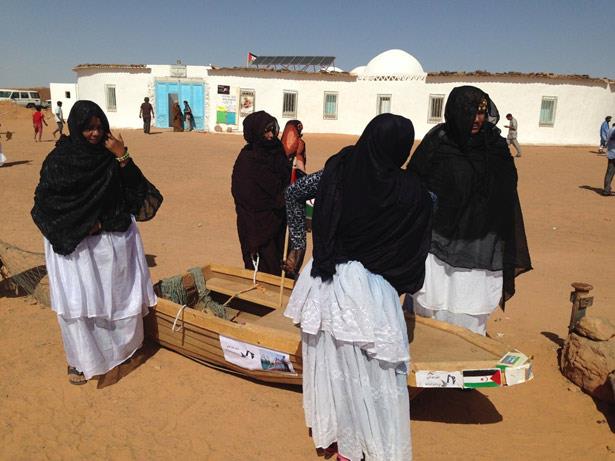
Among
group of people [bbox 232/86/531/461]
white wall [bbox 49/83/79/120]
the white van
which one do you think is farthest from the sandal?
the white van

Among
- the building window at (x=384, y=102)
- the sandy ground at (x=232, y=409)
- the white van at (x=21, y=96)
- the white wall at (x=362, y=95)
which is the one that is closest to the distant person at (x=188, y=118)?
the white wall at (x=362, y=95)

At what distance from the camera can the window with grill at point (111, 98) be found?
2270cm

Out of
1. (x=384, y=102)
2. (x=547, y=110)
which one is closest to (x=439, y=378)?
(x=384, y=102)

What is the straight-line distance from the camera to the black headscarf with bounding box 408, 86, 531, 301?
2.86m

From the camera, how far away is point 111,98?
74.8 ft

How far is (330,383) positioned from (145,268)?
167 centimetres

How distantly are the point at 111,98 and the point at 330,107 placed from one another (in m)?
10.00

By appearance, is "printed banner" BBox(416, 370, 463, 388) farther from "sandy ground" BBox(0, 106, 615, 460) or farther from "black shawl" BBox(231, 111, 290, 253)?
"black shawl" BBox(231, 111, 290, 253)

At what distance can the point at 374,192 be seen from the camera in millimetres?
2094

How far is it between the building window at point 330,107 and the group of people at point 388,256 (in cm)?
1925

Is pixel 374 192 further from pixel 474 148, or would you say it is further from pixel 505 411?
pixel 505 411

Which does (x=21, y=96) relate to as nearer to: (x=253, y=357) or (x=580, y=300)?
(x=253, y=357)

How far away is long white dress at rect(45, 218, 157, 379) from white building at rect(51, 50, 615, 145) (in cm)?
1806

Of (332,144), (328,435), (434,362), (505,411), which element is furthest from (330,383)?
(332,144)
